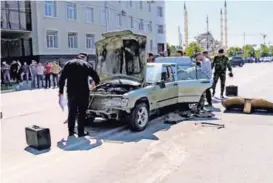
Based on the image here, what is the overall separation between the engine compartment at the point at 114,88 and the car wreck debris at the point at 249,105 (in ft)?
10.8

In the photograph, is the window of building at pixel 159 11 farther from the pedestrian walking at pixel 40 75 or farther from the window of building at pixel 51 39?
the pedestrian walking at pixel 40 75

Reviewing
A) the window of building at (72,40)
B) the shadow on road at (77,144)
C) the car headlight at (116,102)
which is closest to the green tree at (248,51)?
the window of building at (72,40)

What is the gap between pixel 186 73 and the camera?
34.6ft

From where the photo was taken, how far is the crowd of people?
22891mm

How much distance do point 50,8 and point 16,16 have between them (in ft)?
13.3

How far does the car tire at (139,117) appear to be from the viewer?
813cm

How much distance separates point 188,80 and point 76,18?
28.0 metres

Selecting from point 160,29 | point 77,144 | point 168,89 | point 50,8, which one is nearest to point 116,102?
point 77,144

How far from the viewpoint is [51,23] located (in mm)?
33125

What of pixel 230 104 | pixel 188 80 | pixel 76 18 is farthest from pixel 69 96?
pixel 76 18

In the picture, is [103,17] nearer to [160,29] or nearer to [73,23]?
[73,23]

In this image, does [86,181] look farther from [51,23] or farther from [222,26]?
[222,26]

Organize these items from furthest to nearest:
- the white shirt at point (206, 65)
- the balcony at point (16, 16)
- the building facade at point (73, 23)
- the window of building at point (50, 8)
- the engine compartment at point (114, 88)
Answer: the window of building at point (50, 8)
the building facade at point (73, 23)
the balcony at point (16, 16)
the white shirt at point (206, 65)
the engine compartment at point (114, 88)

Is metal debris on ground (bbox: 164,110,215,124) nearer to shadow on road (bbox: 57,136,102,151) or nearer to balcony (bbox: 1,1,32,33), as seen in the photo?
shadow on road (bbox: 57,136,102,151)
